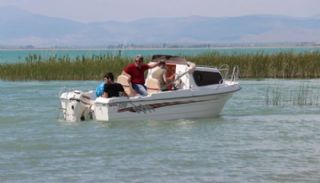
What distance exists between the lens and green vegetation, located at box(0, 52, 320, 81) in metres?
37.2

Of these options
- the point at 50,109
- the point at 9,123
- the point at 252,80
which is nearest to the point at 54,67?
the point at 252,80

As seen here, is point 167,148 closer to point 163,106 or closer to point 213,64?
point 163,106

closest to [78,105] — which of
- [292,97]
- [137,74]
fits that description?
[137,74]

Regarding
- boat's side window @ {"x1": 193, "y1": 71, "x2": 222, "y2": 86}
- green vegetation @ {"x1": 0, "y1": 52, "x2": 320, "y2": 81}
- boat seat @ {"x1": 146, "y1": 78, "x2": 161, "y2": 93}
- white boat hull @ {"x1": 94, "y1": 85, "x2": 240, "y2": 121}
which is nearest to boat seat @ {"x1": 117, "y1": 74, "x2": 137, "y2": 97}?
white boat hull @ {"x1": 94, "y1": 85, "x2": 240, "y2": 121}

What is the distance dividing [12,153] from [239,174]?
4.65 m

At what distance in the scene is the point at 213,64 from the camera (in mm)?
37875

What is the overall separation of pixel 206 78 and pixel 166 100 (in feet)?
5.04

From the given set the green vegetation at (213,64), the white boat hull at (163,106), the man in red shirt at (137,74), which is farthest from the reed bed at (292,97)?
the man in red shirt at (137,74)

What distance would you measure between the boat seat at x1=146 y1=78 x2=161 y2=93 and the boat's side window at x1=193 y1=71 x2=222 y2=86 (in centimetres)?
99

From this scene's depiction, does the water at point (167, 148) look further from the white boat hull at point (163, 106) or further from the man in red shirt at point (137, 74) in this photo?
the man in red shirt at point (137, 74)

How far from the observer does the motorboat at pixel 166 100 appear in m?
20.0

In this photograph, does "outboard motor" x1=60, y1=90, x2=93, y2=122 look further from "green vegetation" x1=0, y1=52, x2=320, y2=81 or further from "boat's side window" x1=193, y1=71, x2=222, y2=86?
"green vegetation" x1=0, y1=52, x2=320, y2=81

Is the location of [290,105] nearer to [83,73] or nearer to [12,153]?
[12,153]

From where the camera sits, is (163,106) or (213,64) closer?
(163,106)
